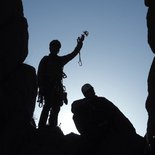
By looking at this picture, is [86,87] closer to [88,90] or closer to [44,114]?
[88,90]

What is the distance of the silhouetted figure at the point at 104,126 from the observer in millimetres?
13367

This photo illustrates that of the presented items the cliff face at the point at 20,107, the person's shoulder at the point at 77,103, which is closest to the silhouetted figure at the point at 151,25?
the person's shoulder at the point at 77,103

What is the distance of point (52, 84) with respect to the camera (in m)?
17.2

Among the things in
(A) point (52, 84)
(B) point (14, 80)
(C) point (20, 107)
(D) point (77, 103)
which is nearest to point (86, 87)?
(D) point (77, 103)

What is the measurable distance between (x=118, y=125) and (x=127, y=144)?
89 centimetres

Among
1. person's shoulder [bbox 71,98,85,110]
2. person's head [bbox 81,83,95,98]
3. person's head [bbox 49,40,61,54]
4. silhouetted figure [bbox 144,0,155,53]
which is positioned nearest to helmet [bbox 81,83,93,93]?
person's head [bbox 81,83,95,98]

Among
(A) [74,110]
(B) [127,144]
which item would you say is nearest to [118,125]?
(B) [127,144]

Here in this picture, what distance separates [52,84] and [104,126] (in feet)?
14.7

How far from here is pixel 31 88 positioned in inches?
806

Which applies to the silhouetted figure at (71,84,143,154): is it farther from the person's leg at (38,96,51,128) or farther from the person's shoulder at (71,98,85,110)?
the person's leg at (38,96,51,128)

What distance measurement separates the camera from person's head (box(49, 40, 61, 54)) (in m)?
17.4

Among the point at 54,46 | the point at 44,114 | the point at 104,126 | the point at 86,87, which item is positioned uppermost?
the point at 54,46

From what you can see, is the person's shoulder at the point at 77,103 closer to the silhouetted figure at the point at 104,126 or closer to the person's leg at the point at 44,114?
the silhouetted figure at the point at 104,126

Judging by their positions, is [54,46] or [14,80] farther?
[14,80]
